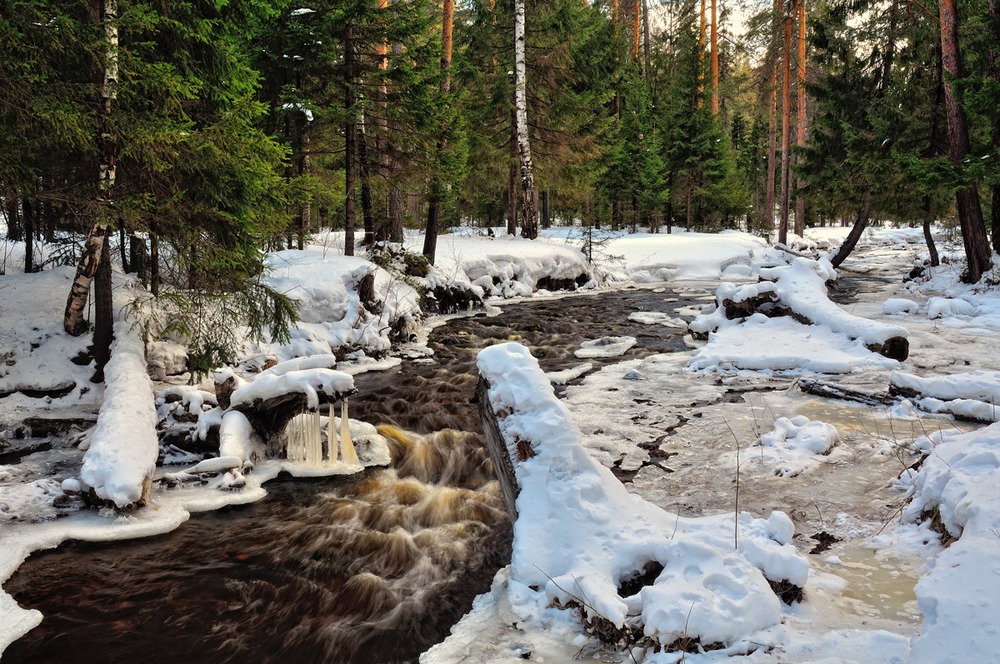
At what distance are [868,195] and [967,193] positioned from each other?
5.19 metres

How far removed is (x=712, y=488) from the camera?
5.05 metres

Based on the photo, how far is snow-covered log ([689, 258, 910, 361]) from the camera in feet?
29.4

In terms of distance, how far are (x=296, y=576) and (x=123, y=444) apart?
2.35m

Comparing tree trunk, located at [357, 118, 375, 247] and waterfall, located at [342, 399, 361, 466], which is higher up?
tree trunk, located at [357, 118, 375, 247]

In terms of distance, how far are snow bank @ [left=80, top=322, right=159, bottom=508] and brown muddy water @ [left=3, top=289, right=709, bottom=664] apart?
0.54 m

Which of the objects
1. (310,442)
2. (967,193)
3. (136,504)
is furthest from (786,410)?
(967,193)

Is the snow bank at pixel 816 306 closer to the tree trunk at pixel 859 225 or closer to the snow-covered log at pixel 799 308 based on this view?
the snow-covered log at pixel 799 308

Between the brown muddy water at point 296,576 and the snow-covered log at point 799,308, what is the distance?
6677 millimetres

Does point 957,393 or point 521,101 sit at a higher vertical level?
point 521,101

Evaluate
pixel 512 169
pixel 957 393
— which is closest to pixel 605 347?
pixel 957 393

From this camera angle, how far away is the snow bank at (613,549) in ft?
9.31

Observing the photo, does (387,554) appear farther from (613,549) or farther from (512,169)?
(512,169)

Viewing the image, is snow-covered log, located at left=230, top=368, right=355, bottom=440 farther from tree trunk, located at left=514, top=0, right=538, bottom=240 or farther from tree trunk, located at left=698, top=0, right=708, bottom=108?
tree trunk, located at left=698, top=0, right=708, bottom=108

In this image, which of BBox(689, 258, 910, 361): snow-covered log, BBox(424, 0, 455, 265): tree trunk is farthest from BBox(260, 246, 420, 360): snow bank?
BBox(689, 258, 910, 361): snow-covered log
